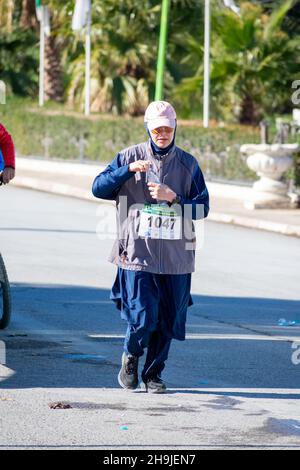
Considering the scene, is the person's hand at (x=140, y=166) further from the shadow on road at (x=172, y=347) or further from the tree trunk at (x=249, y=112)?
the tree trunk at (x=249, y=112)

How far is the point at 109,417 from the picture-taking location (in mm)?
7387

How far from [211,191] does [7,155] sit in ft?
51.2

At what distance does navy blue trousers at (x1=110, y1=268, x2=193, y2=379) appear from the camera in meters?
8.00

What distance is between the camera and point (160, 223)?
800 cm

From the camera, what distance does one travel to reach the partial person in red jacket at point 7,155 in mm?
10078

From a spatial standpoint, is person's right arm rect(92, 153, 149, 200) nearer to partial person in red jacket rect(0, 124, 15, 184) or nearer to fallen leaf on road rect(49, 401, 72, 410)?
fallen leaf on road rect(49, 401, 72, 410)

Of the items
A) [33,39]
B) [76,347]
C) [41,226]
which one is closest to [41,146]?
[41,226]

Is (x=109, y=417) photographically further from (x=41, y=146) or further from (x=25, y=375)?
(x=41, y=146)

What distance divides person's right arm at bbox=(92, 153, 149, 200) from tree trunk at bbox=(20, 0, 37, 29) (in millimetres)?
40828

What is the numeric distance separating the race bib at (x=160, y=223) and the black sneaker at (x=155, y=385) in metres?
0.87

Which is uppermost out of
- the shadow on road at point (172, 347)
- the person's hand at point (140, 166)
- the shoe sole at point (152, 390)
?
the person's hand at point (140, 166)

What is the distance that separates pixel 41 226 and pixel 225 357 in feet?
33.1

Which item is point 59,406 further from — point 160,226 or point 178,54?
point 178,54

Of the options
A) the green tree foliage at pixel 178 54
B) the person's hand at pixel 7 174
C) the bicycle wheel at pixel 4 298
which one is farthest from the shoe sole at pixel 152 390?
the green tree foliage at pixel 178 54
